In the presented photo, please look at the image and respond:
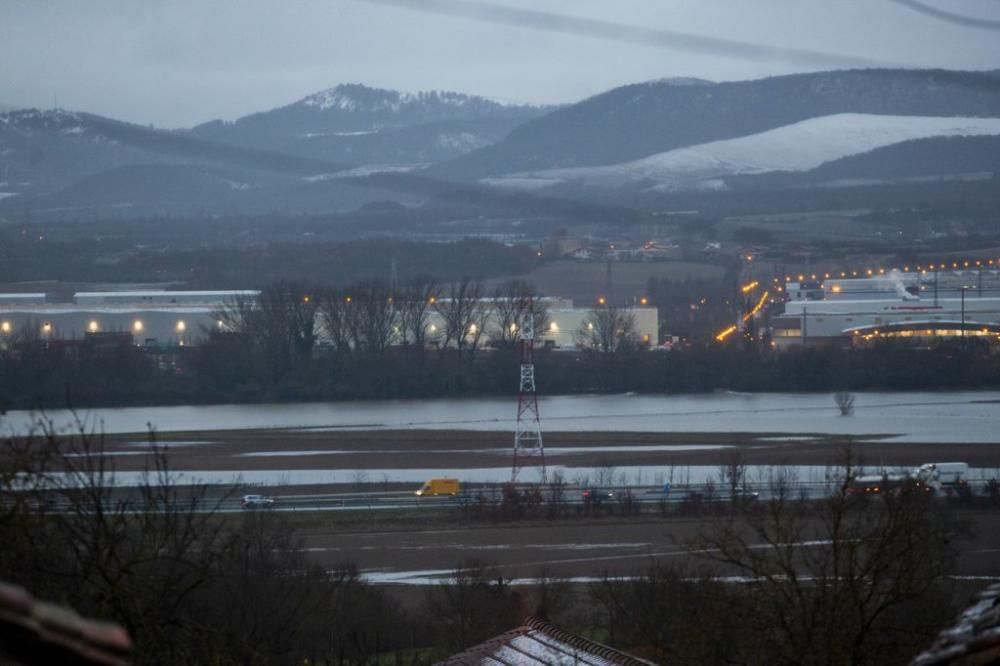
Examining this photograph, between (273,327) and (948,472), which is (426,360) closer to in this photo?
(273,327)

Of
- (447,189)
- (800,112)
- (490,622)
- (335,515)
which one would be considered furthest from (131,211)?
(490,622)

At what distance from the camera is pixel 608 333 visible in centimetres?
1245

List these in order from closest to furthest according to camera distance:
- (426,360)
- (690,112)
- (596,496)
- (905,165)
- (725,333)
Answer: (596,496) < (426,360) < (725,333) < (905,165) < (690,112)

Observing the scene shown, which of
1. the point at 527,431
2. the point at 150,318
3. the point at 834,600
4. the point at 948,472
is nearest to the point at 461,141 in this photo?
the point at 150,318

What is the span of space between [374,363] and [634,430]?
336cm

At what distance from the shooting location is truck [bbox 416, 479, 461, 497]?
6855 millimetres

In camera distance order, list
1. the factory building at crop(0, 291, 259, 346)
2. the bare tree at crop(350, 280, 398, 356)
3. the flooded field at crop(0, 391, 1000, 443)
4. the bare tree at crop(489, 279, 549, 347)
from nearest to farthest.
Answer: the flooded field at crop(0, 391, 1000, 443) → the factory building at crop(0, 291, 259, 346) → the bare tree at crop(489, 279, 549, 347) → the bare tree at crop(350, 280, 398, 356)

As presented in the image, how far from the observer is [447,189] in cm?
3369

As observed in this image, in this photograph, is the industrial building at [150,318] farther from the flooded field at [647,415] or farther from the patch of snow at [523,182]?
the patch of snow at [523,182]

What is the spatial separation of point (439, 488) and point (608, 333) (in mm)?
5747

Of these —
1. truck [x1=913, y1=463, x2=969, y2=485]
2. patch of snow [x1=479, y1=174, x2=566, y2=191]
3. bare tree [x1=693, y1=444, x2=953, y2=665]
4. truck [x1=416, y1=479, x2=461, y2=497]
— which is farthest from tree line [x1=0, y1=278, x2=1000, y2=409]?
patch of snow [x1=479, y1=174, x2=566, y2=191]

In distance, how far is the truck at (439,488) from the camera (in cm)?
686

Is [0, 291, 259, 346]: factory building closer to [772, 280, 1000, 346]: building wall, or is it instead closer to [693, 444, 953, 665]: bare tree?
[772, 280, 1000, 346]: building wall

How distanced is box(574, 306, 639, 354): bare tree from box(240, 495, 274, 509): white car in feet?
20.0
